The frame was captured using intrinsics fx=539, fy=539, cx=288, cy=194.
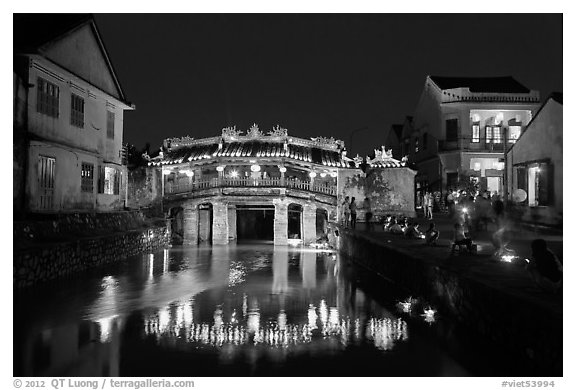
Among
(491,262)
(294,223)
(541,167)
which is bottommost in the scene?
(491,262)

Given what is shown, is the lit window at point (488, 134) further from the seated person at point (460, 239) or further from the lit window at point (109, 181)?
the lit window at point (109, 181)

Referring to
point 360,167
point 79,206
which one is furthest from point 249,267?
→ point 360,167

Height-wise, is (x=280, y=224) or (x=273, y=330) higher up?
(x=280, y=224)

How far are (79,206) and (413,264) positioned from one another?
14115 mm

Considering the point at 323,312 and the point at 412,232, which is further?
the point at 412,232

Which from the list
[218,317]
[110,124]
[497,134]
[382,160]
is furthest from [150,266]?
[497,134]

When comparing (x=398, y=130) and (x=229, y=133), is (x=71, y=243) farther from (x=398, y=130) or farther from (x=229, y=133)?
(x=398, y=130)

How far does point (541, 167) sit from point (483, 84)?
17988 millimetres

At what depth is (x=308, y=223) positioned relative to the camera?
34.1 metres

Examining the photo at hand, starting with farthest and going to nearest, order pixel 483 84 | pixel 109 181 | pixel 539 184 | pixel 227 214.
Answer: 1. pixel 483 84
2. pixel 227 214
3. pixel 109 181
4. pixel 539 184

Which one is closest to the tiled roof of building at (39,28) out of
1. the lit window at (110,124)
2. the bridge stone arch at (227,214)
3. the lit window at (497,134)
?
the lit window at (110,124)

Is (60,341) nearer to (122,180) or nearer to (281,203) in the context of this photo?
(122,180)

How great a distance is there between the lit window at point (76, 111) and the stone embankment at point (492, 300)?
13.5 m

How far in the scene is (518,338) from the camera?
7832 millimetres
